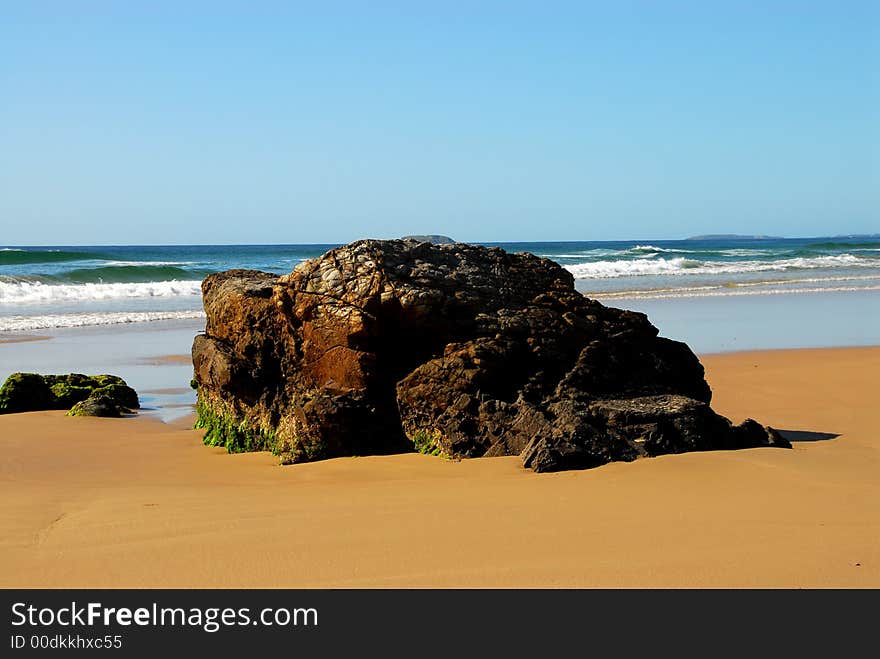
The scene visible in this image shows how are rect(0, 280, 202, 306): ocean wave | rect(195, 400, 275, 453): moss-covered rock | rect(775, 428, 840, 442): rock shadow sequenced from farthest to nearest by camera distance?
1. rect(0, 280, 202, 306): ocean wave
2. rect(195, 400, 275, 453): moss-covered rock
3. rect(775, 428, 840, 442): rock shadow

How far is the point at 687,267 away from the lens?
47500 millimetres

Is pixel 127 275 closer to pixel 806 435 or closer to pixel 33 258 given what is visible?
pixel 33 258

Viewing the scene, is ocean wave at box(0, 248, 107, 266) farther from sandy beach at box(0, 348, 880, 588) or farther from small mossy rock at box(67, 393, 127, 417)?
sandy beach at box(0, 348, 880, 588)

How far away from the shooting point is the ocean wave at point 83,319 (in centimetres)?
1903

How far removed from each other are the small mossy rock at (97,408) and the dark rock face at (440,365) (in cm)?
215

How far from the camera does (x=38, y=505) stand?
4.80 m

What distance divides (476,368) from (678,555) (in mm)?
2555

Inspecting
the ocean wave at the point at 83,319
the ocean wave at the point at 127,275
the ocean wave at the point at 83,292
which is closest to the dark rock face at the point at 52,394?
the ocean wave at the point at 83,319

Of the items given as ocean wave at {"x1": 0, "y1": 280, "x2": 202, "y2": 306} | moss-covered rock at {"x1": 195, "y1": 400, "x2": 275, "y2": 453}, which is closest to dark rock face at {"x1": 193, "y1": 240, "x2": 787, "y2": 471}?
moss-covered rock at {"x1": 195, "y1": 400, "x2": 275, "y2": 453}

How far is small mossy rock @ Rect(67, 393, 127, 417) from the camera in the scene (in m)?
8.71

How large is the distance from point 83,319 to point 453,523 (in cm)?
1801

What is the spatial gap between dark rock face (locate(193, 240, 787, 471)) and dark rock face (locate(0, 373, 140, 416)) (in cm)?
257

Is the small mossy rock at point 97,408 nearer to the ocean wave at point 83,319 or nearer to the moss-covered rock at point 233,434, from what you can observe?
the moss-covered rock at point 233,434
